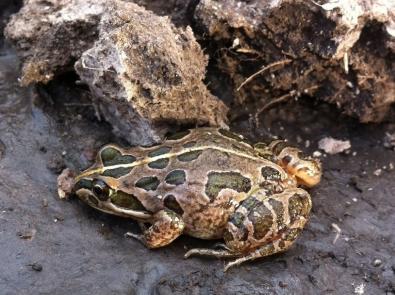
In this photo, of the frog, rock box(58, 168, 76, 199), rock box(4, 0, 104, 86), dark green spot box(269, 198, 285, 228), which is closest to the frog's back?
the frog

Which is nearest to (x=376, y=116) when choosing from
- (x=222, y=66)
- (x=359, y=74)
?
(x=359, y=74)

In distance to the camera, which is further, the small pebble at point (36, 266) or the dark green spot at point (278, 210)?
the dark green spot at point (278, 210)

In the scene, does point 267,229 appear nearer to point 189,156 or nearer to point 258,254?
point 258,254

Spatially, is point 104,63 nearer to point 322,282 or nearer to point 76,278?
point 76,278

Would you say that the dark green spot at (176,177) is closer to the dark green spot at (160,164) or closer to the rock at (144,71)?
the dark green spot at (160,164)

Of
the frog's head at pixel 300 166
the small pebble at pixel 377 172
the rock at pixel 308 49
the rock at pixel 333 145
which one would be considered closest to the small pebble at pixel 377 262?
the frog's head at pixel 300 166

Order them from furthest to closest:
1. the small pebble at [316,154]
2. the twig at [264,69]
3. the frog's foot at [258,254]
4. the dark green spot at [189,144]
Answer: the small pebble at [316,154] < the twig at [264,69] < the dark green spot at [189,144] < the frog's foot at [258,254]

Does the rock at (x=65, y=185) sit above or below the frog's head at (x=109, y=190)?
below

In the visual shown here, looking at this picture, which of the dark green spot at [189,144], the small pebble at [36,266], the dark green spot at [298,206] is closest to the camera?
the small pebble at [36,266]
